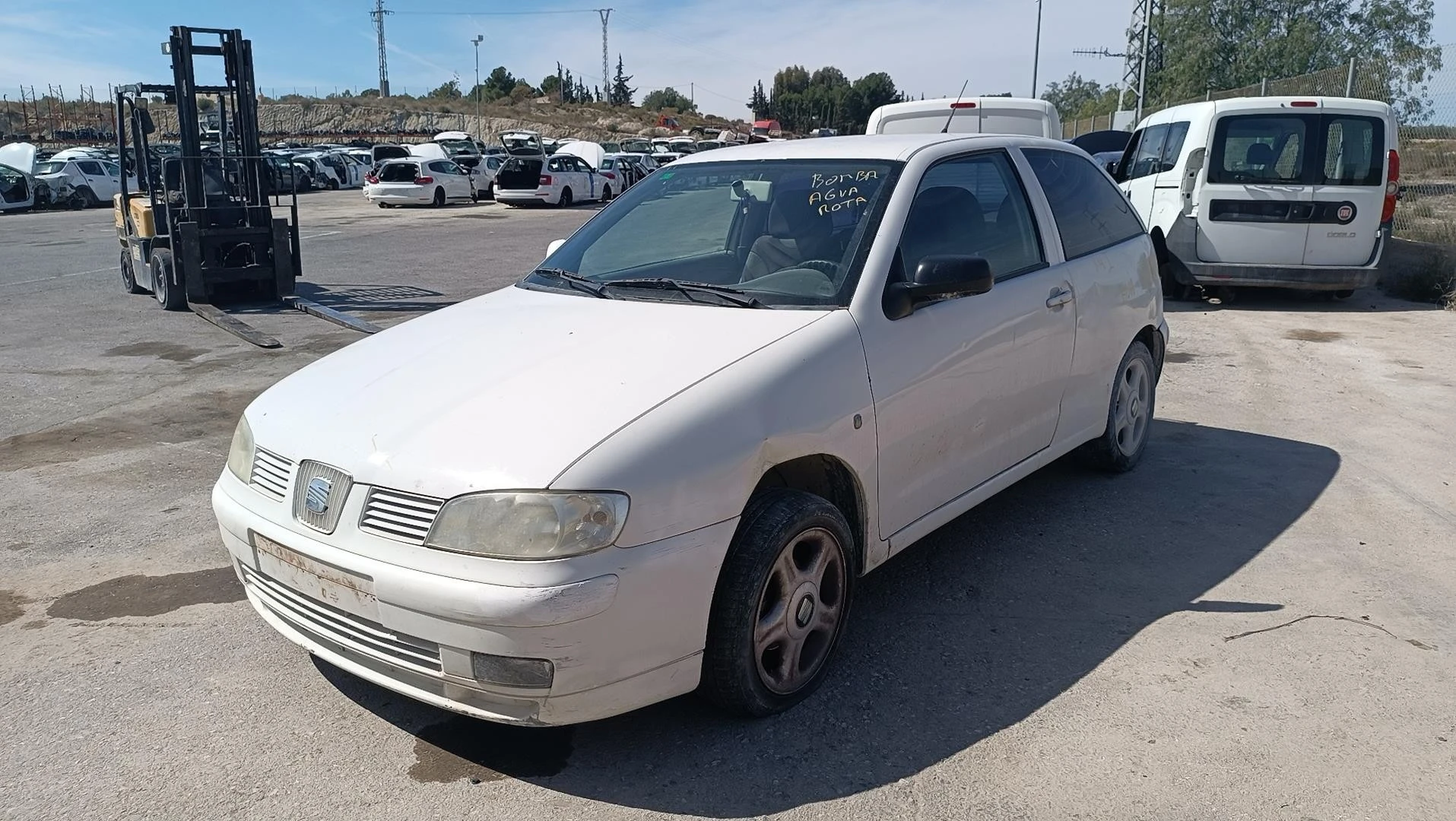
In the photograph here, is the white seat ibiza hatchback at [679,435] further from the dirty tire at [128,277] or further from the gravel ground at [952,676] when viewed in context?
the dirty tire at [128,277]

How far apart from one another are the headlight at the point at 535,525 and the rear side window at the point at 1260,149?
9625mm

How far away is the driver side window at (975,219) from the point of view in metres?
4.04

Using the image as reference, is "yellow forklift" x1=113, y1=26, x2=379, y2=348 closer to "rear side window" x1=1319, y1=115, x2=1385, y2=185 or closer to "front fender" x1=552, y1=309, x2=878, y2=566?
"front fender" x1=552, y1=309, x2=878, y2=566

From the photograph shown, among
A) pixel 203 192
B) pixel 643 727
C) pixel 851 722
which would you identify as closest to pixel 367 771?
pixel 643 727

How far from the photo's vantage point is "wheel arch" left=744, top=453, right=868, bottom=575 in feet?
11.4

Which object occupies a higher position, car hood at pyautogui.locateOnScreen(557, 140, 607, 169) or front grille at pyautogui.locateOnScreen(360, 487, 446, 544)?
car hood at pyautogui.locateOnScreen(557, 140, 607, 169)

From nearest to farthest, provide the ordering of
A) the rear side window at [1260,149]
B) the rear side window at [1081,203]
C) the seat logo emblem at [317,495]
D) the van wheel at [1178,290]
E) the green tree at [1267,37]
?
1. the seat logo emblem at [317,495]
2. the rear side window at [1081,203]
3. the rear side window at [1260,149]
4. the van wheel at [1178,290]
5. the green tree at [1267,37]

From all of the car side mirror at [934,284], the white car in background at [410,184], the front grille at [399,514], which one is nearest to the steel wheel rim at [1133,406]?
the car side mirror at [934,284]

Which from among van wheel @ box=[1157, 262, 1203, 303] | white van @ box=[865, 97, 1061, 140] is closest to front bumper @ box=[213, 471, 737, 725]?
white van @ box=[865, 97, 1061, 140]

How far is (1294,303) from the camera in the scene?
446 inches

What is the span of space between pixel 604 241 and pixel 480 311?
0.70 meters

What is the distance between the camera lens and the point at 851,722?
3324mm

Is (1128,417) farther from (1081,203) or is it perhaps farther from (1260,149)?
(1260,149)

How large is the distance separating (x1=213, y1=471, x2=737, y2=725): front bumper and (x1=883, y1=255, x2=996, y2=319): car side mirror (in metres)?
1.11
